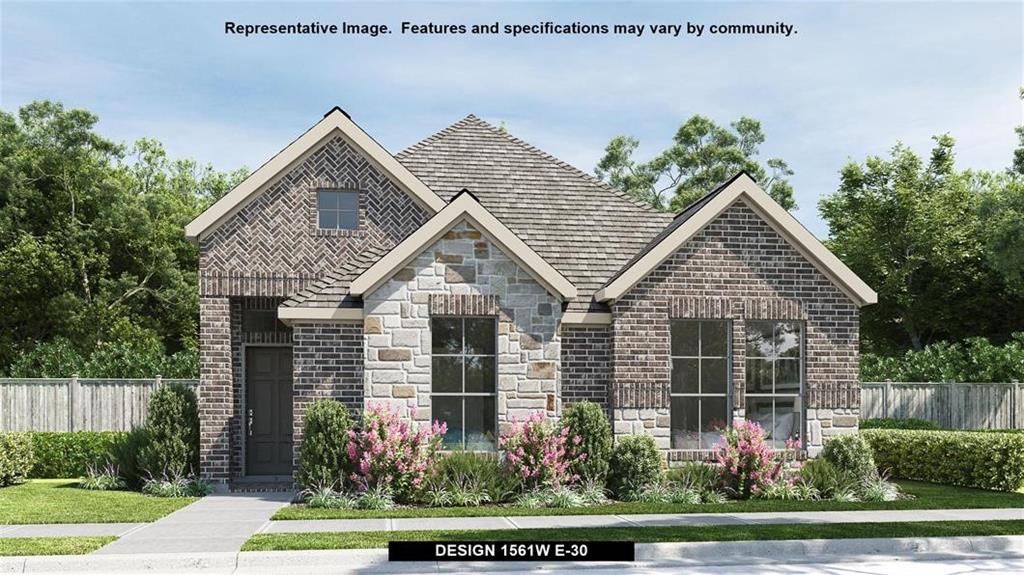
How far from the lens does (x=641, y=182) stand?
159ft

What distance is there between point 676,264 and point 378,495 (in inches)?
239

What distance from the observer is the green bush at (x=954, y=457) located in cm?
1736

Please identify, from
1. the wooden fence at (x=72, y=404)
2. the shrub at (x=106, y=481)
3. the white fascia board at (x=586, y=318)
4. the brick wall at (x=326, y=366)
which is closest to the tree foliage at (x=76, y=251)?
the wooden fence at (x=72, y=404)

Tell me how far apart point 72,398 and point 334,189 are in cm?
956

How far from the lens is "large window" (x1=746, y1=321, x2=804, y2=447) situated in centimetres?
1711

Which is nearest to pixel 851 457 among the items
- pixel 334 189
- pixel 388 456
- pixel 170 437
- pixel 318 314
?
pixel 388 456

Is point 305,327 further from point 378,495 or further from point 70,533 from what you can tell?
point 70,533

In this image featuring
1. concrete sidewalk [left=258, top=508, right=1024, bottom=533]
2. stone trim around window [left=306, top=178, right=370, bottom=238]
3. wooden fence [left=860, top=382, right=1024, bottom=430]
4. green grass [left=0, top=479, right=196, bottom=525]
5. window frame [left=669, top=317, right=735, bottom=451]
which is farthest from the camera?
wooden fence [left=860, top=382, right=1024, bottom=430]

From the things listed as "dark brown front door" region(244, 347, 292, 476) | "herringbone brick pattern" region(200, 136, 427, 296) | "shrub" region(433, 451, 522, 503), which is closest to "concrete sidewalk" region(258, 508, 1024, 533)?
"shrub" region(433, 451, 522, 503)

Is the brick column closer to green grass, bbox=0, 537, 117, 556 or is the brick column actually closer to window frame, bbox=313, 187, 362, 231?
window frame, bbox=313, 187, 362, 231

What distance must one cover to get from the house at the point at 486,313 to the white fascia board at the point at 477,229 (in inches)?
1.1

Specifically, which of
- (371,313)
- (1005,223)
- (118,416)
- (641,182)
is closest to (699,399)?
(371,313)

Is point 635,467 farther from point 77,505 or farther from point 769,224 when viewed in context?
point 77,505

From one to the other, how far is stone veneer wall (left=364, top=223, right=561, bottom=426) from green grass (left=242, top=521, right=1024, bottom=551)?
428cm
